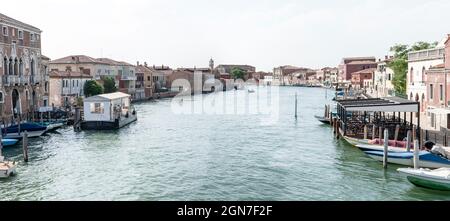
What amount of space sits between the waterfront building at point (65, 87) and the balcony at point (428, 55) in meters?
13.6

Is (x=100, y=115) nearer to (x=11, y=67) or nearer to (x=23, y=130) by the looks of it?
(x=11, y=67)

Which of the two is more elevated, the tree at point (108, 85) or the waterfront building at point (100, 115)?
the tree at point (108, 85)

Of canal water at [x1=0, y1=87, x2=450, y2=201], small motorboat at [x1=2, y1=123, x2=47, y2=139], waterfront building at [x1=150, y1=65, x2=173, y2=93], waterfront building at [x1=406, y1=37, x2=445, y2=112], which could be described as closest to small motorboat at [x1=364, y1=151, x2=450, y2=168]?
canal water at [x1=0, y1=87, x2=450, y2=201]

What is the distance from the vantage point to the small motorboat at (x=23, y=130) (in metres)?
12.0

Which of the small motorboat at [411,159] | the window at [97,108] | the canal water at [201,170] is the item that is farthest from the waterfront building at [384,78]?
the small motorboat at [411,159]

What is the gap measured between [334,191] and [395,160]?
2602 millimetres

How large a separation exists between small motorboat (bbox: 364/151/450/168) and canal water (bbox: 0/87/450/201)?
0.21 metres

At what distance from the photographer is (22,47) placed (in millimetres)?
15688

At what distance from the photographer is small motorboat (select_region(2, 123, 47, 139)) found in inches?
473

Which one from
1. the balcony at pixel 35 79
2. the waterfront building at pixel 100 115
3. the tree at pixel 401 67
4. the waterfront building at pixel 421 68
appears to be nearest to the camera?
the waterfront building at pixel 421 68

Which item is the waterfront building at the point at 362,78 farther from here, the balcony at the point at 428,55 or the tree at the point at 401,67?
the balcony at the point at 428,55

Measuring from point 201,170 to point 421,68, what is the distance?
10.1m
